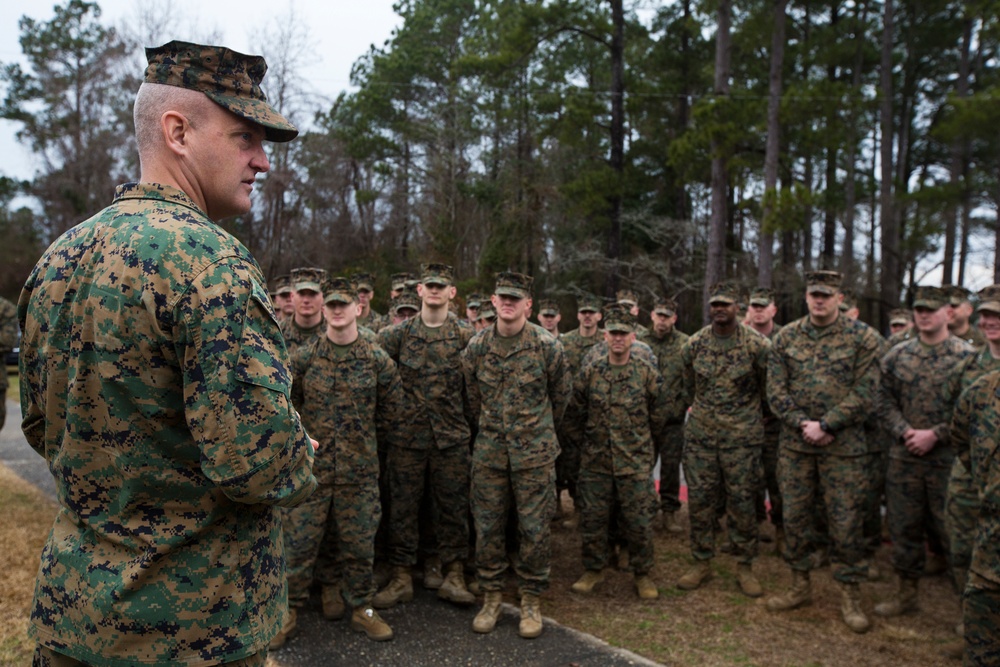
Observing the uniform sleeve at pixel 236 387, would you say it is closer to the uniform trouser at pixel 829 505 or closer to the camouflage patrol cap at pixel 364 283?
the uniform trouser at pixel 829 505

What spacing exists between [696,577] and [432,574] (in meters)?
2.09

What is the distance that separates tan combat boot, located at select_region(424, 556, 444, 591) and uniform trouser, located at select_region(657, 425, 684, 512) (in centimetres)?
275

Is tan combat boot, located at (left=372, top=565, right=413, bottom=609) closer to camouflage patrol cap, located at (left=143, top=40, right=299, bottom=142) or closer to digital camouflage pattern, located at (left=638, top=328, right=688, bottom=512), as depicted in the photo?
digital camouflage pattern, located at (left=638, top=328, right=688, bottom=512)

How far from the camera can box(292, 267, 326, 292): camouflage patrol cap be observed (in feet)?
19.4

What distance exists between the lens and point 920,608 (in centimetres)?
566

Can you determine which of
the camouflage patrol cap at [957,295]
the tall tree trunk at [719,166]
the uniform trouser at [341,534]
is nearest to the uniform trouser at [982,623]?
the uniform trouser at [341,534]

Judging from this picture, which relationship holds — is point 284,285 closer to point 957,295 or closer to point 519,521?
point 519,521

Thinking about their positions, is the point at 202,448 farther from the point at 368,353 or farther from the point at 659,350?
the point at 659,350

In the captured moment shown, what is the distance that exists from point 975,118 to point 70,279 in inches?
756

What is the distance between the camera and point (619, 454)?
5832 mm

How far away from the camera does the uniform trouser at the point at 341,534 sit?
4910 mm

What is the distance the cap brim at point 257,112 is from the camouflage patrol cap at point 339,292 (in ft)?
10.2

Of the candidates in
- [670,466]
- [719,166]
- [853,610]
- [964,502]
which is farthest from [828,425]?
[719,166]

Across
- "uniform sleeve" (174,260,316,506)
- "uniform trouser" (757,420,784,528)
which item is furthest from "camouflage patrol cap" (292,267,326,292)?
"uniform trouser" (757,420,784,528)
